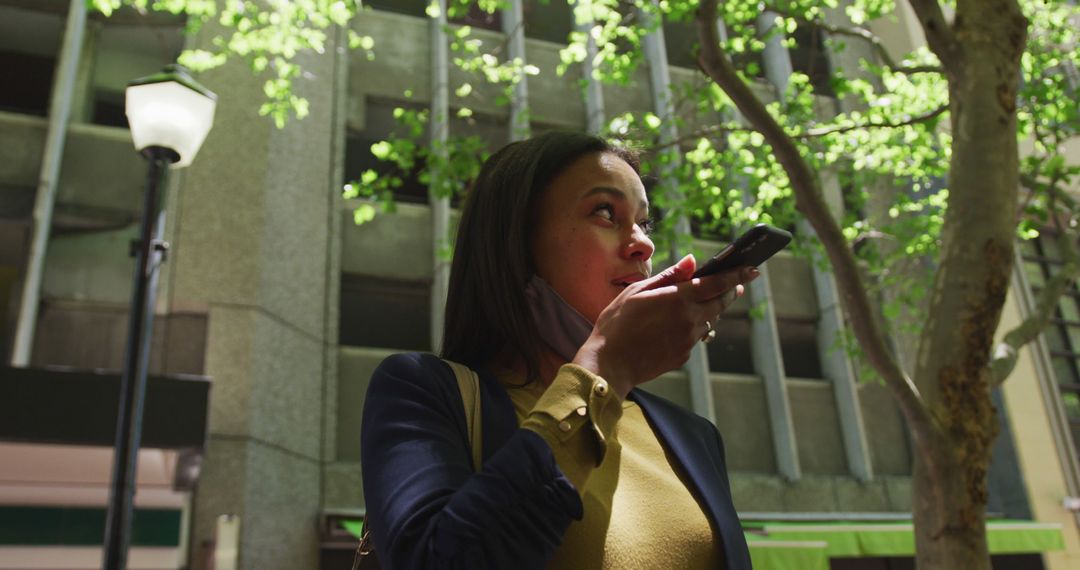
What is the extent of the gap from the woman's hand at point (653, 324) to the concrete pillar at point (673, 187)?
8.31 m

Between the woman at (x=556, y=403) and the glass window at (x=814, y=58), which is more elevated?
the glass window at (x=814, y=58)

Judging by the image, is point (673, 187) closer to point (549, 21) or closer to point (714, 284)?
point (549, 21)

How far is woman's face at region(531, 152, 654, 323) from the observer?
1688 millimetres

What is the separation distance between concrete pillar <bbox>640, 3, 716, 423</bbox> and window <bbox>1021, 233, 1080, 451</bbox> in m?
6.63

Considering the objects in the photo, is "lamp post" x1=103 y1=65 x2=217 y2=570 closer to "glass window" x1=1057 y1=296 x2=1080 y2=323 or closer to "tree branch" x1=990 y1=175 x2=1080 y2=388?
"tree branch" x1=990 y1=175 x2=1080 y2=388

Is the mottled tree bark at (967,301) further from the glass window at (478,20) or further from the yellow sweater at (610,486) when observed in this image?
the glass window at (478,20)

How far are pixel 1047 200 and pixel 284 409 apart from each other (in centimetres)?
962

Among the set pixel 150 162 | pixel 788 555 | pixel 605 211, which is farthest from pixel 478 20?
pixel 605 211

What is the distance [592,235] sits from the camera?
5.64ft

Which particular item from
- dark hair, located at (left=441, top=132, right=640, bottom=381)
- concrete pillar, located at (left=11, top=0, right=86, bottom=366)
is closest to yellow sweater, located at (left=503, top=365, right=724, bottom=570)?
dark hair, located at (left=441, top=132, right=640, bottom=381)

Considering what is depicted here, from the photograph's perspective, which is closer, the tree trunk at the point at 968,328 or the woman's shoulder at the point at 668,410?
the woman's shoulder at the point at 668,410

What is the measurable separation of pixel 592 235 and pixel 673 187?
11.1 m

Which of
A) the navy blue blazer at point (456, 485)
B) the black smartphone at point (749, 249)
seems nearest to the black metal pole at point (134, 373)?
the navy blue blazer at point (456, 485)

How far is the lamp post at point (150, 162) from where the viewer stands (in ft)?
17.7
